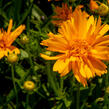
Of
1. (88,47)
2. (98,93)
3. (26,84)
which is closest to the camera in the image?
(88,47)

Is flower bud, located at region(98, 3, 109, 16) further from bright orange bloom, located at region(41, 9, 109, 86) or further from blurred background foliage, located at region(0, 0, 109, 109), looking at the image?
bright orange bloom, located at region(41, 9, 109, 86)

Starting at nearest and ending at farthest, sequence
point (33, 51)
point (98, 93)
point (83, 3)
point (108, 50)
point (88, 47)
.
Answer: point (108, 50), point (88, 47), point (98, 93), point (33, 51), point (83, 3)

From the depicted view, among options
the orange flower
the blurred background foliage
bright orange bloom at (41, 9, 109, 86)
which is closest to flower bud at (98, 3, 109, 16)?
the blurred background foliage

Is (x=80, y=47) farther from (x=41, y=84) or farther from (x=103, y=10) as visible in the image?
(x=41, y=84)

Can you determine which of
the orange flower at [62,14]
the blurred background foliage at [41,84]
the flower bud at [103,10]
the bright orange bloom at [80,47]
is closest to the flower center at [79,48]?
the bright orange bloom at [80,47]

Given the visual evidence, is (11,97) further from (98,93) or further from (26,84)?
(98,93)

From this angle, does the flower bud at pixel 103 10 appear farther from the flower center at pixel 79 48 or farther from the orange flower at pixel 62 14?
the orange flower at pixel 62 14

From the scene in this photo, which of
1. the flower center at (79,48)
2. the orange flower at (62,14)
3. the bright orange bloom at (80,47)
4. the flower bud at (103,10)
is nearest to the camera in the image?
the bright orange bloom at (80,47)

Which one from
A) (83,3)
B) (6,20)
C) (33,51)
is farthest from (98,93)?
(6,20)
